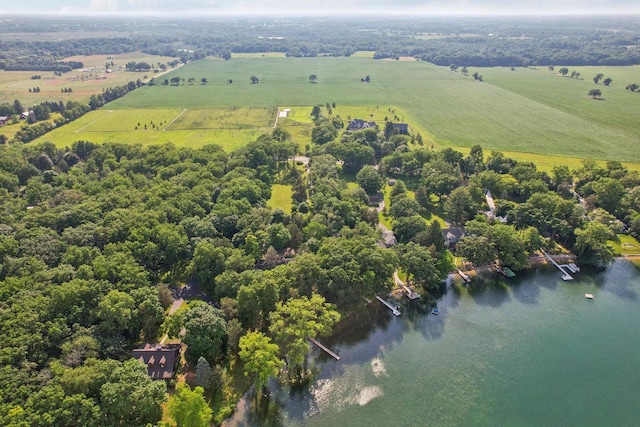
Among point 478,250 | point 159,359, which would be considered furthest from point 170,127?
point 478,250

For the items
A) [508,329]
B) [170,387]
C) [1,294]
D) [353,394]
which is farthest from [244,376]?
[508,329]

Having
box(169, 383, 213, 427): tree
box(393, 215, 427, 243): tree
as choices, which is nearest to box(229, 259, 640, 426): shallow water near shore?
box(169, 383, 213, 427): tree

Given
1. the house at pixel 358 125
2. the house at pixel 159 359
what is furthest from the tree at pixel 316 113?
the house at pixel 159 359

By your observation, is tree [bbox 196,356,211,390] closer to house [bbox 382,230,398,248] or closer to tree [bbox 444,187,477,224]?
house [bbox 382,230,398,248]

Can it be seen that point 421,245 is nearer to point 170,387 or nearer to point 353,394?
point 353,394

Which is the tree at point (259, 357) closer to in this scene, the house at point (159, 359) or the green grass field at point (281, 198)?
the house at point (159, 359)
